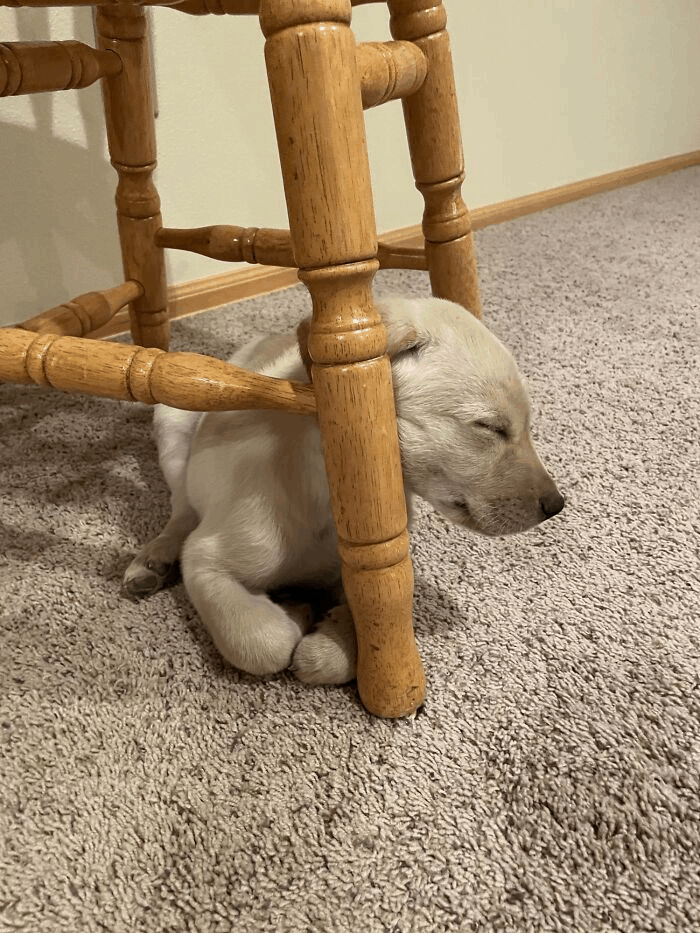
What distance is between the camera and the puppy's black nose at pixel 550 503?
726mm

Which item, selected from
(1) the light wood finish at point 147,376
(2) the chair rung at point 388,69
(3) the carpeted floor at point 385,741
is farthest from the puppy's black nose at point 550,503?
(2) the chair rung at point 388,69

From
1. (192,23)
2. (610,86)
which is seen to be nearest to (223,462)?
(192,23)

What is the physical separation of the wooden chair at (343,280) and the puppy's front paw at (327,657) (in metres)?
0.02

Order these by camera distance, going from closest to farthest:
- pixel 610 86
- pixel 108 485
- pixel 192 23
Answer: pixel 108 485 → pixel 192 23 → pixel 610 86

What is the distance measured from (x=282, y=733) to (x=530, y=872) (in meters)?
0.23

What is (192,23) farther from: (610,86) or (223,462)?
(610,86)

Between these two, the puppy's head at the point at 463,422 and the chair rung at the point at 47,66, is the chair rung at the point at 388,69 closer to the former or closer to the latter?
the puppy's head at the point at 463,422

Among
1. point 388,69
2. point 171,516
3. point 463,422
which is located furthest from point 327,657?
point 388,69

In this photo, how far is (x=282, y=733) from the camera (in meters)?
0.69

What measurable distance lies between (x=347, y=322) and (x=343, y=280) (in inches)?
1.2

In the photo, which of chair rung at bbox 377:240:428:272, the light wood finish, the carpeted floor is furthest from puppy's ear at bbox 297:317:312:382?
chair rung at bbox 377:240:428:272

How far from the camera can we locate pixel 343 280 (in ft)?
1.88

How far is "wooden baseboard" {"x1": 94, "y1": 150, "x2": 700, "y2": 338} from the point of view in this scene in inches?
62.6

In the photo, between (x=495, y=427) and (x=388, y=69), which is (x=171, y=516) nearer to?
(x=495, y=427)
